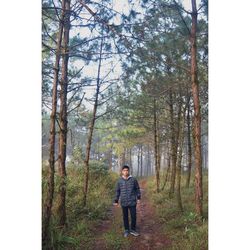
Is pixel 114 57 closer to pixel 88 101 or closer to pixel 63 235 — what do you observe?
pixel 88 101

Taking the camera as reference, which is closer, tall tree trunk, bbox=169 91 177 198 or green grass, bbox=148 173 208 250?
green grass, bbox=148 173 208 250

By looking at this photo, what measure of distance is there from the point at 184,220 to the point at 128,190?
664mm

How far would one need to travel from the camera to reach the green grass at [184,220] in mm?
3529

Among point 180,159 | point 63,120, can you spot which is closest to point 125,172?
point 180,159

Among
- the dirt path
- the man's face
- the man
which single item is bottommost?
the dirt path

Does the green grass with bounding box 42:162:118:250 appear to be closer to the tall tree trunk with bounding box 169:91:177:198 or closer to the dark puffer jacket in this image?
the dark puffer jacket

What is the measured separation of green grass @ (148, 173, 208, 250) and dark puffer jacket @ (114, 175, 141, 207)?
17cm

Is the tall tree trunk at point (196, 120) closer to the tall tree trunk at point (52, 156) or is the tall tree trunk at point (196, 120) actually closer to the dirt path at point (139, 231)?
the dirt path at point (139, 231)

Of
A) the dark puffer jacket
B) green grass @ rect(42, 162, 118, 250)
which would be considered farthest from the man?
green grass @ rect(42, 162, 118, 250)

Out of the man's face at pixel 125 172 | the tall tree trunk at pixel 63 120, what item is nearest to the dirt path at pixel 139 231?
the man's face at pixel 125 172

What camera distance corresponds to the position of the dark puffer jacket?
393 cm

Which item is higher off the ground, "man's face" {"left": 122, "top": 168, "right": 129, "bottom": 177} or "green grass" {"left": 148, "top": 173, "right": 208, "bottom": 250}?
"man's face" {"left": 122, "top": 168, "right": 129, "bottom": 177}

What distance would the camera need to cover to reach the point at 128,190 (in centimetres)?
394
